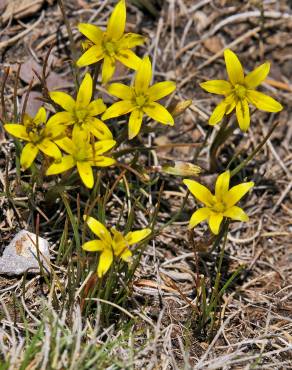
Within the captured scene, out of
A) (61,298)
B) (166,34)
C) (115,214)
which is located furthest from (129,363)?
(166,34)

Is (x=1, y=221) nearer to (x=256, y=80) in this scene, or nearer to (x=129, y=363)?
(x=129, y=363)

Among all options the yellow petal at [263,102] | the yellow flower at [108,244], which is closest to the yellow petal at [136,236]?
the yellow flower at [108,244]

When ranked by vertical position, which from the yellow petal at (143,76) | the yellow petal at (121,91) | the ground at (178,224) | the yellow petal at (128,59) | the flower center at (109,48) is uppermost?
the flower center at (109,48)

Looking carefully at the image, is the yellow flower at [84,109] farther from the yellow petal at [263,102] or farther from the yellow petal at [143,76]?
the yellow petal at [263,102]

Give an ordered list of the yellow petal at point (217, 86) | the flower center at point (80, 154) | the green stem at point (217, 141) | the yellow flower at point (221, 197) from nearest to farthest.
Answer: the flower center at point (80, 154) < the yellow flower at point (221, 197) < the yellow petal at point (217, 86) < the green stem at point (217, 141)

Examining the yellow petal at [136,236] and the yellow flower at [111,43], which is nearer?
the yellow petal at [136,236]

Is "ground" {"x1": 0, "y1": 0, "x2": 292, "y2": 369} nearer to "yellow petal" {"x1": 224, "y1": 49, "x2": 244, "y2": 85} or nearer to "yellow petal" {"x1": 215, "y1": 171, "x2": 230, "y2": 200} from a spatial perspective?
"yellow petal" {"x1": 215, "y1": 171, "x2": 230, "y2": 200}

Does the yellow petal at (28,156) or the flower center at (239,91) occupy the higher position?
the flower center at (239,91)
